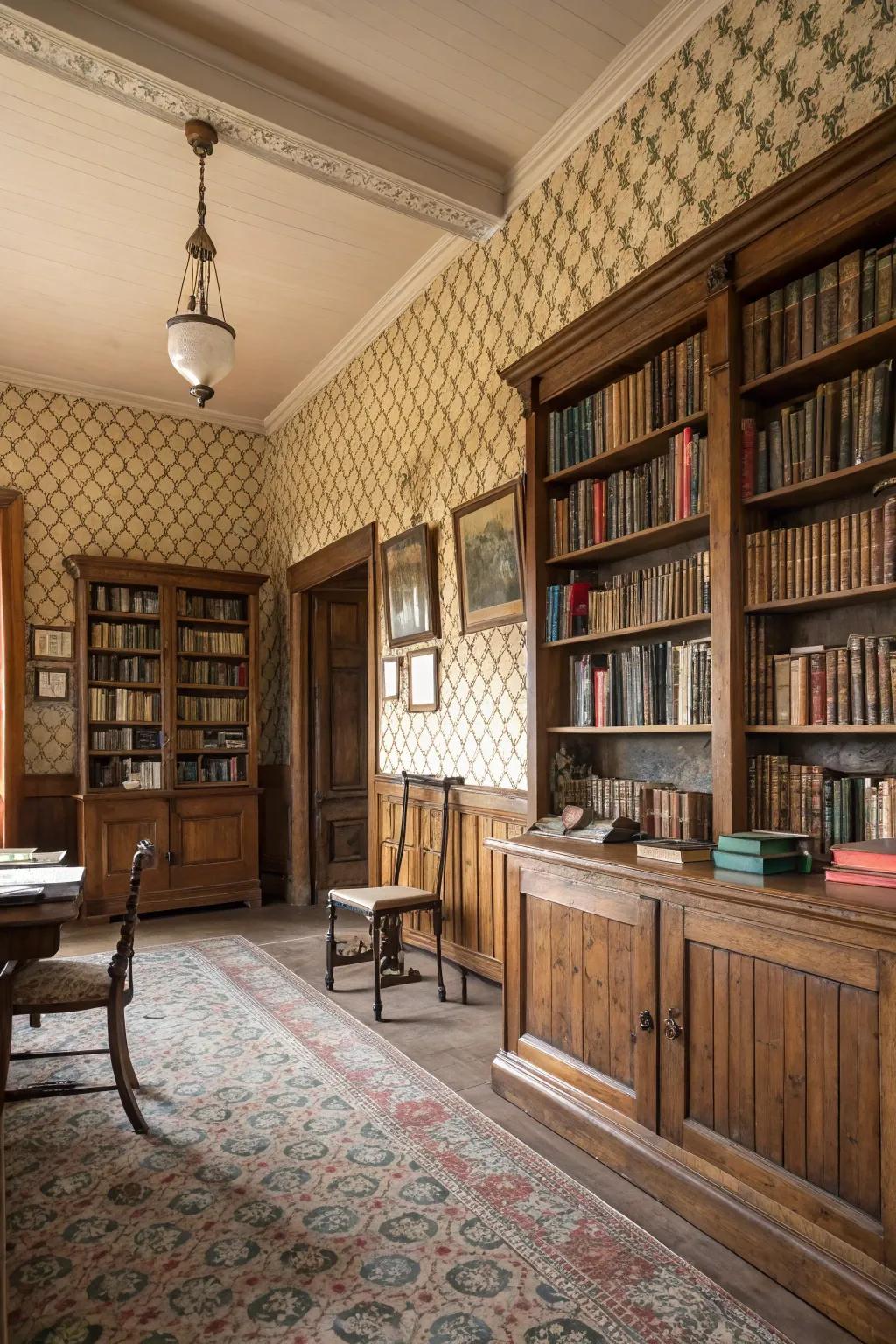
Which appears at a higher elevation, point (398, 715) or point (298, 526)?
point (298, 526)

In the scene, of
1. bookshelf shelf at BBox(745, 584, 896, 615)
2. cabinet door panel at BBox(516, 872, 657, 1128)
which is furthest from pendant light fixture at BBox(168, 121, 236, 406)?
cabinet door panel at BBox(516, 872, 657, 1128)

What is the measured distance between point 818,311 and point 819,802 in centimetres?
139

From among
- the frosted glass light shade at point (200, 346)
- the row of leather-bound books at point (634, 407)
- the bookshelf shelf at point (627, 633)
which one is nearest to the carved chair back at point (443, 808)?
the bookshelf shelf at point (627, 633)

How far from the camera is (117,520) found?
21.9ft

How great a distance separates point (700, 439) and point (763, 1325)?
236 cm

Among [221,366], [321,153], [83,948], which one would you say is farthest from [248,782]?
[321,153]

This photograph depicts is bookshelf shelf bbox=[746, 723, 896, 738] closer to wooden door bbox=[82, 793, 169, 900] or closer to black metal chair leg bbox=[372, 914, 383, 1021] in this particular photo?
black metal chair leg bbox=[372, 914, 383, 1021]

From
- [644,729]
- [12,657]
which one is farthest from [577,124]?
[12,657]

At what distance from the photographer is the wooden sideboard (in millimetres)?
1784

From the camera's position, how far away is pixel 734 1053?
2111 millimetres

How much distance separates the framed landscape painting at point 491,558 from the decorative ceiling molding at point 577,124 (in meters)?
1.44

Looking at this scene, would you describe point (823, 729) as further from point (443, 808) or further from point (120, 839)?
point (120, 839)

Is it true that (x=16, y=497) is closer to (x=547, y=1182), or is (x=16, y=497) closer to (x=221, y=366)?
(x=221, y=366)

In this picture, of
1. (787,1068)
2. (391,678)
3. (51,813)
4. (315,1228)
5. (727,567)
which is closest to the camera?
(787,1068)
